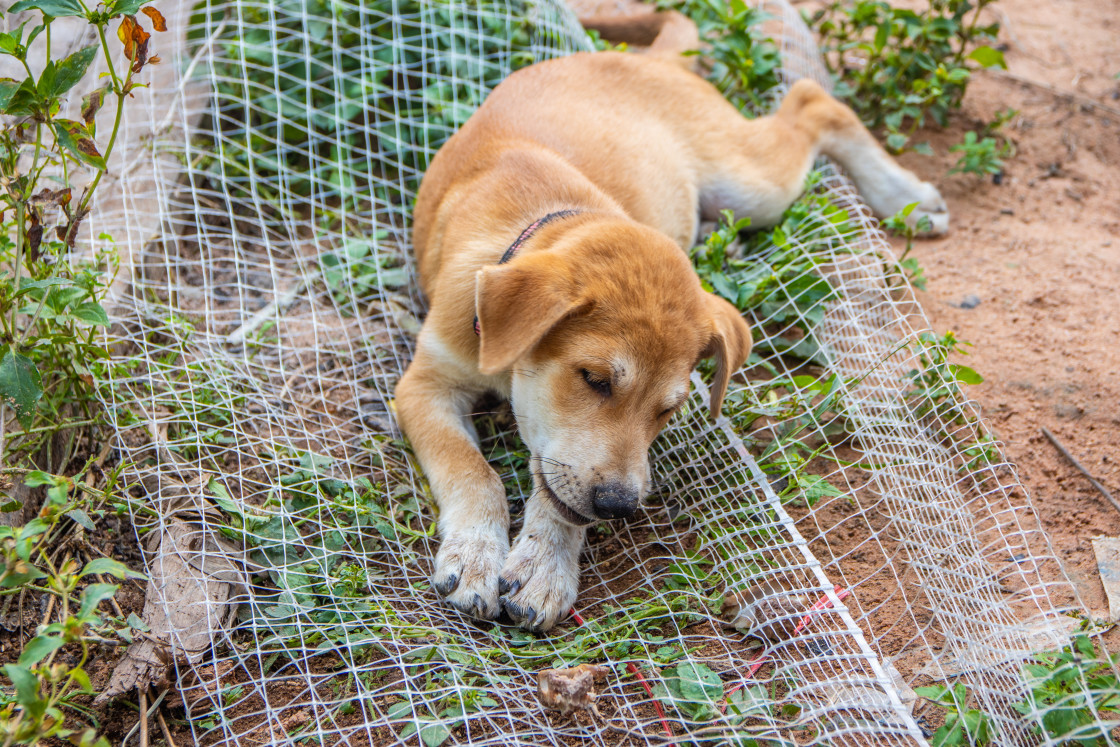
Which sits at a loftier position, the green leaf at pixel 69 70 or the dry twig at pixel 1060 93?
the green leaf at pixel 69 70

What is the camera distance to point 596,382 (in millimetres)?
3125

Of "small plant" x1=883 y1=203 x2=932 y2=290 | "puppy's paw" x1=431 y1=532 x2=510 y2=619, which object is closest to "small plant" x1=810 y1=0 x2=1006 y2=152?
"small plant" x1=883 y1=203 x2=932 y2=290

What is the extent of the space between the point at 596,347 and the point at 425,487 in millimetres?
1106

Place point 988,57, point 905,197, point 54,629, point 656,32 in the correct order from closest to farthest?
1. point 54,629
2. point 905,197
3. point 988,57
4. point 656,32

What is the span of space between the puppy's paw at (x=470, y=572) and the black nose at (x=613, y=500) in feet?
1.68

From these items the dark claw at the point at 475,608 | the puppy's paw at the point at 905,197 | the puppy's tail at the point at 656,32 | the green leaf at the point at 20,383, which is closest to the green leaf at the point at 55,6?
the green leaf at the point at 20,383

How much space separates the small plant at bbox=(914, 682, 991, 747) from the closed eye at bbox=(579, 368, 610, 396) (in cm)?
146

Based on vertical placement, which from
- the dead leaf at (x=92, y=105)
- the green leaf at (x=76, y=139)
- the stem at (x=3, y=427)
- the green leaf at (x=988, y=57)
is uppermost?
the dead leaf at (x=92, y=105)

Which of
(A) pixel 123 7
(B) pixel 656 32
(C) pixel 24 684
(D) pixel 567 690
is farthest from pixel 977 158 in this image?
(C) pixel 24 684

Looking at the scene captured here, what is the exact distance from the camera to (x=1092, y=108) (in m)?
6.02

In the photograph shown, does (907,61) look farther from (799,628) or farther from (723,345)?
(799,628)

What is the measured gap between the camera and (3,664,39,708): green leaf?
2010 mm

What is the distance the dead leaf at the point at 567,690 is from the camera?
262 cm

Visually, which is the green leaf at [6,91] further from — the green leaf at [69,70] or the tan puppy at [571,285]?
the tan puppy at [571,285]
